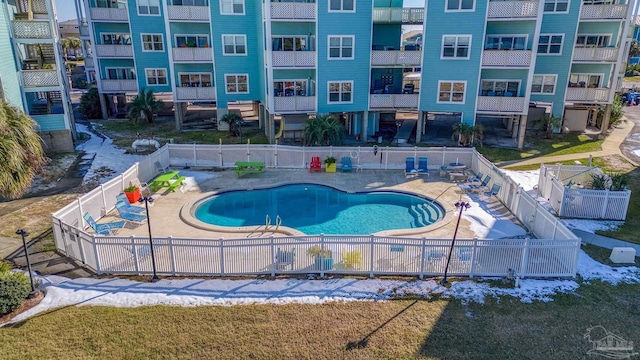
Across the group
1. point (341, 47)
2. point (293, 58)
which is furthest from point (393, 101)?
point (293, 58)

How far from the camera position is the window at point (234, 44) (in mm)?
33312

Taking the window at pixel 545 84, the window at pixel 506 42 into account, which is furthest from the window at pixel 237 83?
the window at pixel 545 84

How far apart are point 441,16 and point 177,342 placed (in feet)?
87.1

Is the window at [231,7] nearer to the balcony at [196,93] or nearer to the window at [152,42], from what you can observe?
the balcony at [196,93]

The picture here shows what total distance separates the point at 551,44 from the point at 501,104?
24.1 ft

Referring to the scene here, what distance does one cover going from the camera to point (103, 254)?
14320 mm

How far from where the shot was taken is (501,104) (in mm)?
30000

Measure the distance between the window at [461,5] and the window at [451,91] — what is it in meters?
4.86

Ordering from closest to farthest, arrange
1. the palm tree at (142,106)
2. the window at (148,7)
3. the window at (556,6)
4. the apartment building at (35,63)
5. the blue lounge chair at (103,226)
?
the blue lounge chair at (103,226)
the apartment building at (35,63)
the window at (556,6)
the palm tree at (142,106)
the window at (148,7)

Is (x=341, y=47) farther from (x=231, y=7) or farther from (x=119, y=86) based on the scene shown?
(x=119, y=86)

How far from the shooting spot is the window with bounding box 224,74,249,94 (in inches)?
1355

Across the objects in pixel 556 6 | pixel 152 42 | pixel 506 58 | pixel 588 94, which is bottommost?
pixel 588 94

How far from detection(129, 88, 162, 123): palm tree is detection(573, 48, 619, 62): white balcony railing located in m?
34.0

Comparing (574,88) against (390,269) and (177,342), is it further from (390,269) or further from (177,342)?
(177,342)
